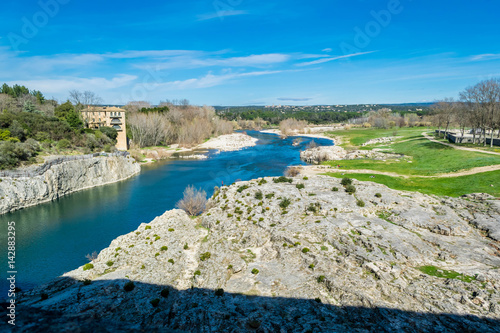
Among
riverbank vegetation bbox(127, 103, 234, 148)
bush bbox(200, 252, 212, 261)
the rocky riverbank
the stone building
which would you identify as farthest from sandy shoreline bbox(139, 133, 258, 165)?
bush bbox(200, 252, 212, 261)

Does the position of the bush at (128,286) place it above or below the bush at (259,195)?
below

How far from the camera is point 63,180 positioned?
51688 millimetres

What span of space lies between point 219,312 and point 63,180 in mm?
49041

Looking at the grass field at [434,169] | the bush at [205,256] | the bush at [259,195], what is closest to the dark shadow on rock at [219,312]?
the bush at [205,256]

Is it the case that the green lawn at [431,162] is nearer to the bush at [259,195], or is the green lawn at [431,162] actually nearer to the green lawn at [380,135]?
the green lawn at [380,135]

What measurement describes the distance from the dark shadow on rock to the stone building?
74.1m

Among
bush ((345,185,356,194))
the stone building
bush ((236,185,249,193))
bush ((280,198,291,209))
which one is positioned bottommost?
bush ((280,198,291,209))

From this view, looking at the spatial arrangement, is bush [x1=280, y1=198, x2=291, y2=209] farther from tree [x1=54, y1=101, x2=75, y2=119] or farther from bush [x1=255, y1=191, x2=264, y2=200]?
tree [x1=54, y1=101, x2=75, y2=119]

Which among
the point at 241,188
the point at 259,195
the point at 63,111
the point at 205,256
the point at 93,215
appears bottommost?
the point at 93,215

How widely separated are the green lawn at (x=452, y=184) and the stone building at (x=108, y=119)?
74.0 metres

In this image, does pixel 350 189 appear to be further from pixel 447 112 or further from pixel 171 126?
pixel 171 126

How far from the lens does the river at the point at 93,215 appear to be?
28.5 metres

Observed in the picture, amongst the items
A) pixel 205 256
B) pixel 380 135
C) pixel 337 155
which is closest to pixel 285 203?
pixel 205 256

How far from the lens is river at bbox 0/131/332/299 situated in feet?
93.4
